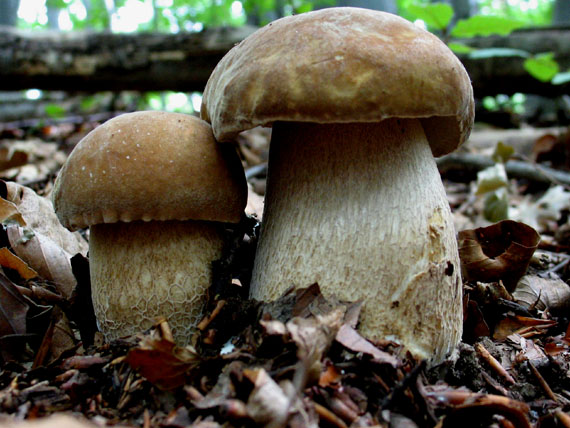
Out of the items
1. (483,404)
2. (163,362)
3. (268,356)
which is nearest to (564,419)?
(483,404)

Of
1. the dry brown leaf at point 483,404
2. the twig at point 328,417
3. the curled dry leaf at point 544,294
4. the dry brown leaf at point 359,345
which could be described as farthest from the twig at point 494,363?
the twig at point 328,417

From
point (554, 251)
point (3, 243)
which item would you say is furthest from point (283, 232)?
point (554, 251)

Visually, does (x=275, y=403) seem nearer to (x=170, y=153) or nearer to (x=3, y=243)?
(x=170, y=153)

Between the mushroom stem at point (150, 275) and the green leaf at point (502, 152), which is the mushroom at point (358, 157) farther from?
the green leaf at point (502, 152)

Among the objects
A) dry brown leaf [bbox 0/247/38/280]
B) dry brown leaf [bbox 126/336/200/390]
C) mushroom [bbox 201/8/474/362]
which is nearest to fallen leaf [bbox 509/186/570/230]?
mushroom [bbox 201/8/474/362]

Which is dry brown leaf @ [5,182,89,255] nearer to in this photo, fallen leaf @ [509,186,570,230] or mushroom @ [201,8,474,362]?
mushroom @ [201,8,474,362]

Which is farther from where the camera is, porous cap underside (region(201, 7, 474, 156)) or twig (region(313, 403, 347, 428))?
porous cap underside (region(201, 7, 474, 156))
